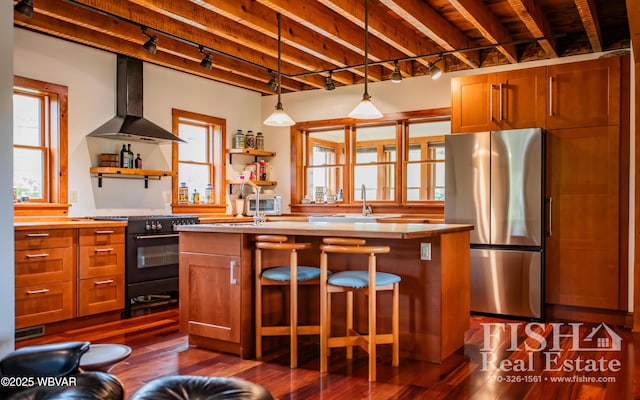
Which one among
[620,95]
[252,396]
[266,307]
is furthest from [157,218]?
[620,95]

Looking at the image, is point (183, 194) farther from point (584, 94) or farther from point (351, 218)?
point (584, 94)

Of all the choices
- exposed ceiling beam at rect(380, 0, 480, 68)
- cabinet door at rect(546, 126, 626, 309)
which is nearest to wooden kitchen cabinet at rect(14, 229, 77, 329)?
exposed ceiling beam at rect(380, 0, 480, 68)

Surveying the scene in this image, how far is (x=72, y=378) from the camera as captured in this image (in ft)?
6.45

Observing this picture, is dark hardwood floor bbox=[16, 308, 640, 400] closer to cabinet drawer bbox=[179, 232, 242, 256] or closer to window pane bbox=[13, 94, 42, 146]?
cabinet drawer bbox=[179, 232, 242, 256]

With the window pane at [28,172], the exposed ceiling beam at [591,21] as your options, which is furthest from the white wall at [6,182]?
the exposed ceiling beam at [591,21]

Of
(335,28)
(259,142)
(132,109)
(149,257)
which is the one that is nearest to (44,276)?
(149,257)

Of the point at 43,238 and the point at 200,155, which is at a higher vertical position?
the point at 200,155

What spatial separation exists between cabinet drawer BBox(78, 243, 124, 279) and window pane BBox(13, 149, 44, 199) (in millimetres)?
840

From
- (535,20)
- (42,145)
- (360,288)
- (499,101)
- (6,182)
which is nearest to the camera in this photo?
(6,182)

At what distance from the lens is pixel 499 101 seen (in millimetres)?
5023

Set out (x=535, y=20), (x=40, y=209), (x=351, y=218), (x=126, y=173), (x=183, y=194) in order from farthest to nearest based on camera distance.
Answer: (x=183, y=194)
(x=351, y=218)
(x=126, y=173)
(x=40, y=209)
(x=535, y=20)

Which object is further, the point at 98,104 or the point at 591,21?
the point at 98,104

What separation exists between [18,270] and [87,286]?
0.61m

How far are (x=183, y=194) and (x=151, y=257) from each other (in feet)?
4.33
